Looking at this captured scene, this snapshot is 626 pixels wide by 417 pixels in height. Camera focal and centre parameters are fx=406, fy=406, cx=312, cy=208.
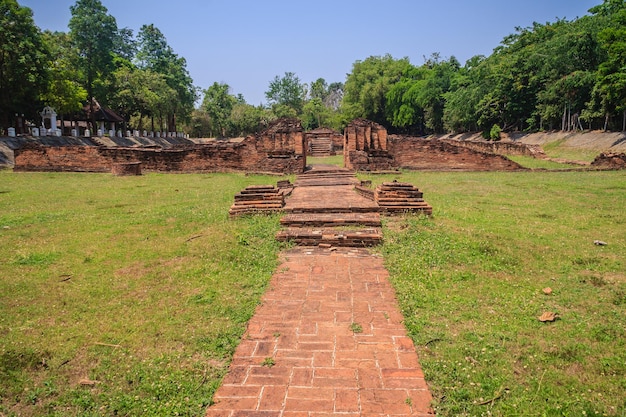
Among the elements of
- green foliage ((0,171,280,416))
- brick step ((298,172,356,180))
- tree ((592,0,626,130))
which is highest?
tree ((592,0,626,130))

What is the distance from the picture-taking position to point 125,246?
5922 mm

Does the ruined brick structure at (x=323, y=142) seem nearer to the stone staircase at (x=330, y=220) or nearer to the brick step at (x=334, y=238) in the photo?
the stone staircase at (x=330, y=220)

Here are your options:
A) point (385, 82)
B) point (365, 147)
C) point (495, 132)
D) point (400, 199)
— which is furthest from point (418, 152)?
point (385, 82)

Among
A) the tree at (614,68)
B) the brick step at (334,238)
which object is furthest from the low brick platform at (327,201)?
the tree at (614,68)

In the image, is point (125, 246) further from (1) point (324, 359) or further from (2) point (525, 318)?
(2) point (525, 318)

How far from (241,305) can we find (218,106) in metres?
52.5

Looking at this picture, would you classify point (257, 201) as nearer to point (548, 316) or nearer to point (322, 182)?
point (322, 182)

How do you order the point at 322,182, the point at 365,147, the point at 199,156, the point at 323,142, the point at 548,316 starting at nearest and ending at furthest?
the point at 548,316 → the point at 322,182 → the point at 199,156 → the point at 365,147 → the point at 323,142

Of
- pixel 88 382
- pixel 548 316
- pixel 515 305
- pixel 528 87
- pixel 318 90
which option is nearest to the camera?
pixel 88 382

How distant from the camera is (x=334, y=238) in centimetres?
601

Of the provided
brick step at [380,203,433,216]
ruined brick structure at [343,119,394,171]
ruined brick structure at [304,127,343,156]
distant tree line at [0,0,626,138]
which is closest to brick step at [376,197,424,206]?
brick step at [380,203,433,216]

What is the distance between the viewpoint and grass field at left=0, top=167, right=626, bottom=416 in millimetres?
2674

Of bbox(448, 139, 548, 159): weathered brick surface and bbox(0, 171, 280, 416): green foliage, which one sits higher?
bbox(448, 139, 548, 159): weathered brick surface

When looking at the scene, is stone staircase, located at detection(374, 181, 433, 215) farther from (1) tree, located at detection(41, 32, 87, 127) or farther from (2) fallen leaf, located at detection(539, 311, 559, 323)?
(1) tree, located at detection(41, 32, 87, 127)
